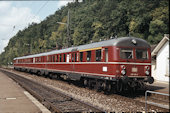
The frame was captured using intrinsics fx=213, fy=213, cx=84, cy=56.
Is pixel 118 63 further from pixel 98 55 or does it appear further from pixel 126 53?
pixel 98 55

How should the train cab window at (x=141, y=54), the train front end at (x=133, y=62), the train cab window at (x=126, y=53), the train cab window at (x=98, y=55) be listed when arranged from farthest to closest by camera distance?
the train cab window at (x=98, y=55)
the train cab window at (x=141, y=54)
the train cab window at (x=126, y=53)
the train front end at (x=133, y=62)

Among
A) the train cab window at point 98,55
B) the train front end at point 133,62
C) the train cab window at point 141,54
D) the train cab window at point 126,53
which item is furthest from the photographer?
the train cab window at point 98,55

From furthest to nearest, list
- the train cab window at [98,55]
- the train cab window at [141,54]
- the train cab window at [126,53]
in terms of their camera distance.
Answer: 1. the train cab window at [98,55]
2. the train cab window at [141,54]
3. the train cab window at [126,53]

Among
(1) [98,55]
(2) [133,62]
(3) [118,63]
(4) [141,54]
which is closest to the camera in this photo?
(3) [118,63]

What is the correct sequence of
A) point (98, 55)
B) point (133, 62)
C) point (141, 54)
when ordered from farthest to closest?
point (98, 55) → point (141, 54) → point (133, 62)

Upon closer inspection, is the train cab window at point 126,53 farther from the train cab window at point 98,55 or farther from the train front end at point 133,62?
the train cab window at point 98,55

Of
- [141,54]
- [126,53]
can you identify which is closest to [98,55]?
[126,53]

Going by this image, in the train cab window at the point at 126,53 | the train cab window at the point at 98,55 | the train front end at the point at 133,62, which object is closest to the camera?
the train front end at the point at 133,62

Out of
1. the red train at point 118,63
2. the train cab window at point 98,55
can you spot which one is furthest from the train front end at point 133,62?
the train cab window at point 98,55

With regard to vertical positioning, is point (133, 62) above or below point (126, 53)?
below

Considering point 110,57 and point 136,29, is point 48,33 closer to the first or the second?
point 136,29

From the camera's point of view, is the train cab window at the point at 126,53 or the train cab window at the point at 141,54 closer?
the train cab window at the point at 126,53

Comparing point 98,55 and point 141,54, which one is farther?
point 98,55

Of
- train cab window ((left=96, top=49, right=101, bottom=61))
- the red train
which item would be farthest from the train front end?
train cab window ((left=96, top=49, right=101, bottom=61))
